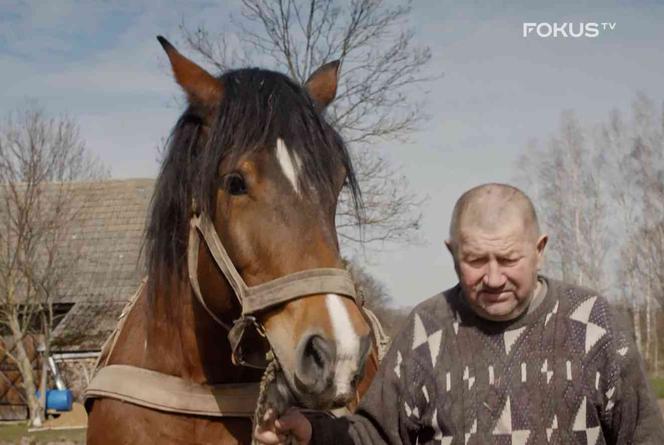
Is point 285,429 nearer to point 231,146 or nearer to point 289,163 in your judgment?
point 289,163

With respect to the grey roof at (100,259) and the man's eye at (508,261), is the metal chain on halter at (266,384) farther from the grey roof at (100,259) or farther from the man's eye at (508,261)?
the grey roof at (100,259)

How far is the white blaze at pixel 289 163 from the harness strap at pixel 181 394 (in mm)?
846

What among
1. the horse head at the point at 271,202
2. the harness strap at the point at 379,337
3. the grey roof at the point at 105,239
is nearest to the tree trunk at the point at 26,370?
the grey roof at the point at 105,239

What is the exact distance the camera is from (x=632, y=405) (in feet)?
7.71

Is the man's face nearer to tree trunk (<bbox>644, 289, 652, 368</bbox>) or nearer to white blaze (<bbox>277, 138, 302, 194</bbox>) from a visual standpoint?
white blaze (<bbox>277, 138, 302, 194</bbox>)

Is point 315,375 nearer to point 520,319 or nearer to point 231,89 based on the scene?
point 520,319

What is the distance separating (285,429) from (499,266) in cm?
85

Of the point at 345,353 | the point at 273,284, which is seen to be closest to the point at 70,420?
the point at 273,284

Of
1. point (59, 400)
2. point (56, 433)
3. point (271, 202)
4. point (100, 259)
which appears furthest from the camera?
point (100, 259)

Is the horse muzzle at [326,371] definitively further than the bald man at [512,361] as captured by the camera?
Yes

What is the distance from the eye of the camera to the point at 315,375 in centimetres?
258

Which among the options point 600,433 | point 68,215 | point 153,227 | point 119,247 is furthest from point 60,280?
point 600,433

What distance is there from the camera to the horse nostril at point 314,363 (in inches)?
99.7

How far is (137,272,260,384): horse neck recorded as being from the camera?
3.25m
